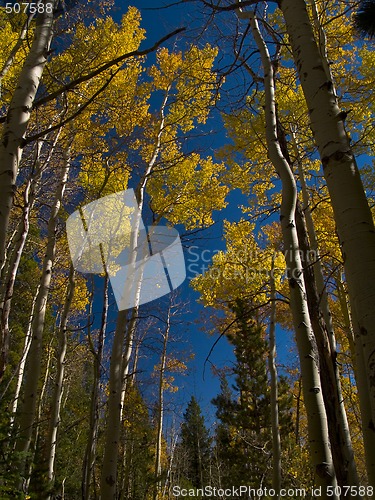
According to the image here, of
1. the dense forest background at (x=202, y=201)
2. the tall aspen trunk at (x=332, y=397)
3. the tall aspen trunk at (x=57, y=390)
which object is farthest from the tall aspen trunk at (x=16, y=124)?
the tall aspen trunk at (x=57, y=390)

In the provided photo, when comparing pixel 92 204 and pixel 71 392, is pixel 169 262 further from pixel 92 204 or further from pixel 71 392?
pixel 71 392

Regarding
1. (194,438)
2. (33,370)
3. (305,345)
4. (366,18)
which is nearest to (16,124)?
(305,345)

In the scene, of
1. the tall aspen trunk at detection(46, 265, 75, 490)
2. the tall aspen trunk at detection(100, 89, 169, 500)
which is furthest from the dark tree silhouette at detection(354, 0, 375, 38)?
the tall aspen trunk at detection(46, 265, 75, 490)

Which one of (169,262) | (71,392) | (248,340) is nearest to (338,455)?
(169,262)

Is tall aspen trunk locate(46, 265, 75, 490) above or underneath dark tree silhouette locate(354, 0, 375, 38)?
underneath

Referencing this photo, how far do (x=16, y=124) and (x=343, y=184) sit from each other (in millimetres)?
1931

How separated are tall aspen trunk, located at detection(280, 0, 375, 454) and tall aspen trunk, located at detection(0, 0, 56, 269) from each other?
165 centimetres

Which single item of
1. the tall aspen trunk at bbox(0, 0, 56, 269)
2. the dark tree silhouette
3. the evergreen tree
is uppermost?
the dark tree silhouette

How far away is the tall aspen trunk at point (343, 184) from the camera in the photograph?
1.21 m

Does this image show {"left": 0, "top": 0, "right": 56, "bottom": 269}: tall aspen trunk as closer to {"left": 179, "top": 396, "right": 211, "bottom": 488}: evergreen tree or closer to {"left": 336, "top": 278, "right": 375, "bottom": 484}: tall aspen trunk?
{"left": 336, "top": 278, "right": 375, "bottom": 484}: tall aspen trunk

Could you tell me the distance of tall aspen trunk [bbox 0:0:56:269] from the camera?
193 centimetres

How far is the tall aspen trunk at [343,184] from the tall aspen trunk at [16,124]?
65.0 inches

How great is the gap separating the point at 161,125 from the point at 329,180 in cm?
584

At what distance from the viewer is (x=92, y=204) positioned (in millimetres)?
6988
